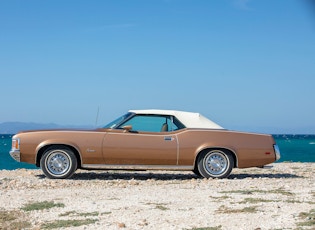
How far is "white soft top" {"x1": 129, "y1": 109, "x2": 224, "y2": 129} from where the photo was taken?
1223 cm

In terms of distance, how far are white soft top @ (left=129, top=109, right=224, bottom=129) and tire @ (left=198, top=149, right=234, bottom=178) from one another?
637mm

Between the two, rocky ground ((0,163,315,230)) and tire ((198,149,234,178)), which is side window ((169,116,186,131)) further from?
rocky ground ((0,163,315,230))

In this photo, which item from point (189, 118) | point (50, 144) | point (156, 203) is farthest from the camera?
point (189, 118)

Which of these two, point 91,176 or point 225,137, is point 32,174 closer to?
point 91,176

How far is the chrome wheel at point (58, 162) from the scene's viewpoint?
38.3ft

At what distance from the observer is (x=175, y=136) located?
11.9 m

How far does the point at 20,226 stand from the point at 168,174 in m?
7.00

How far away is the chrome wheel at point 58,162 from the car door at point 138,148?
79cm

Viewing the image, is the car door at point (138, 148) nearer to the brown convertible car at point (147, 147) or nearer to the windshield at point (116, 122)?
the brown convertible car at point (147, 147)

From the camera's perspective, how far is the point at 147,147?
11789 millimetres

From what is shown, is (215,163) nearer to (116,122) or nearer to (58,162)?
(116,122)

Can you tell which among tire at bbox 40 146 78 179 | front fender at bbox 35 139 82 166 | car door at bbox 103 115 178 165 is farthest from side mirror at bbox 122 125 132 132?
tire at bbox 40 146 78 179

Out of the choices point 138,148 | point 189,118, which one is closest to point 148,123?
point 138,148

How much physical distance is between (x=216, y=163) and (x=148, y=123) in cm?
164
